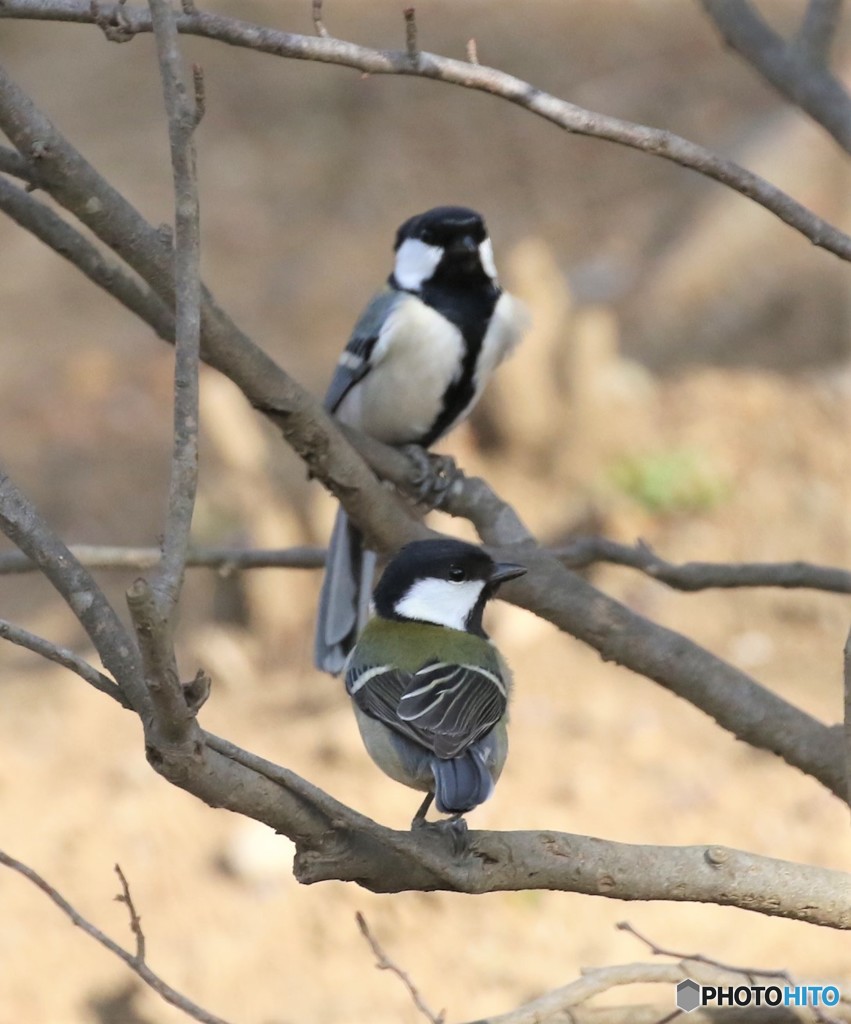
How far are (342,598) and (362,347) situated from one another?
0.92 metres

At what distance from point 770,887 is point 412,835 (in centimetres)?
57

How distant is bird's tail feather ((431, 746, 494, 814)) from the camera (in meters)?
2.18

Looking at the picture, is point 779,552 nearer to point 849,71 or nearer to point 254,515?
point 254,515

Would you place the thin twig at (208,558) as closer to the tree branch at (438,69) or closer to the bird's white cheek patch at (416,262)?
the bird's white cheek patch at (416,262)

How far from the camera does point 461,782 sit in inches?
89.2

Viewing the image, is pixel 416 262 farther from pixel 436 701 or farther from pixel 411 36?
pixel 436 701

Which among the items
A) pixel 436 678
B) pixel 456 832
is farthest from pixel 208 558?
pixel 456 832

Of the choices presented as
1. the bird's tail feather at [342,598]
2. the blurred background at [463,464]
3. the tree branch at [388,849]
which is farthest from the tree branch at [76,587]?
the bird's tail feather at [342,598]

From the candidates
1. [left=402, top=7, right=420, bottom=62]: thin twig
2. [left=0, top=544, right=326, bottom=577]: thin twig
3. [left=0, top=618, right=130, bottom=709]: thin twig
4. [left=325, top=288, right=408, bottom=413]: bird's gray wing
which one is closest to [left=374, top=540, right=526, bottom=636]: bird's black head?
[left=0, top=544, right=326, bottom=577]: thin twig

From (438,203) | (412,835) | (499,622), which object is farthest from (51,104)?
(412,835)

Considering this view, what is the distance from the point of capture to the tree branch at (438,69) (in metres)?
2.29

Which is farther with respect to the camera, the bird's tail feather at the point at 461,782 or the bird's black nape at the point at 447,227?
the bird's black nape at the point at 447,227

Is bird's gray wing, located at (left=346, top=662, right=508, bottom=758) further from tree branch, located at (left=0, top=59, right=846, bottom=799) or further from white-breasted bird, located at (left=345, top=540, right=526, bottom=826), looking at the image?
tree branch, located at (left=0, top=59, right=846, bottom=799)

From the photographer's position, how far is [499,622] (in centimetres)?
569
